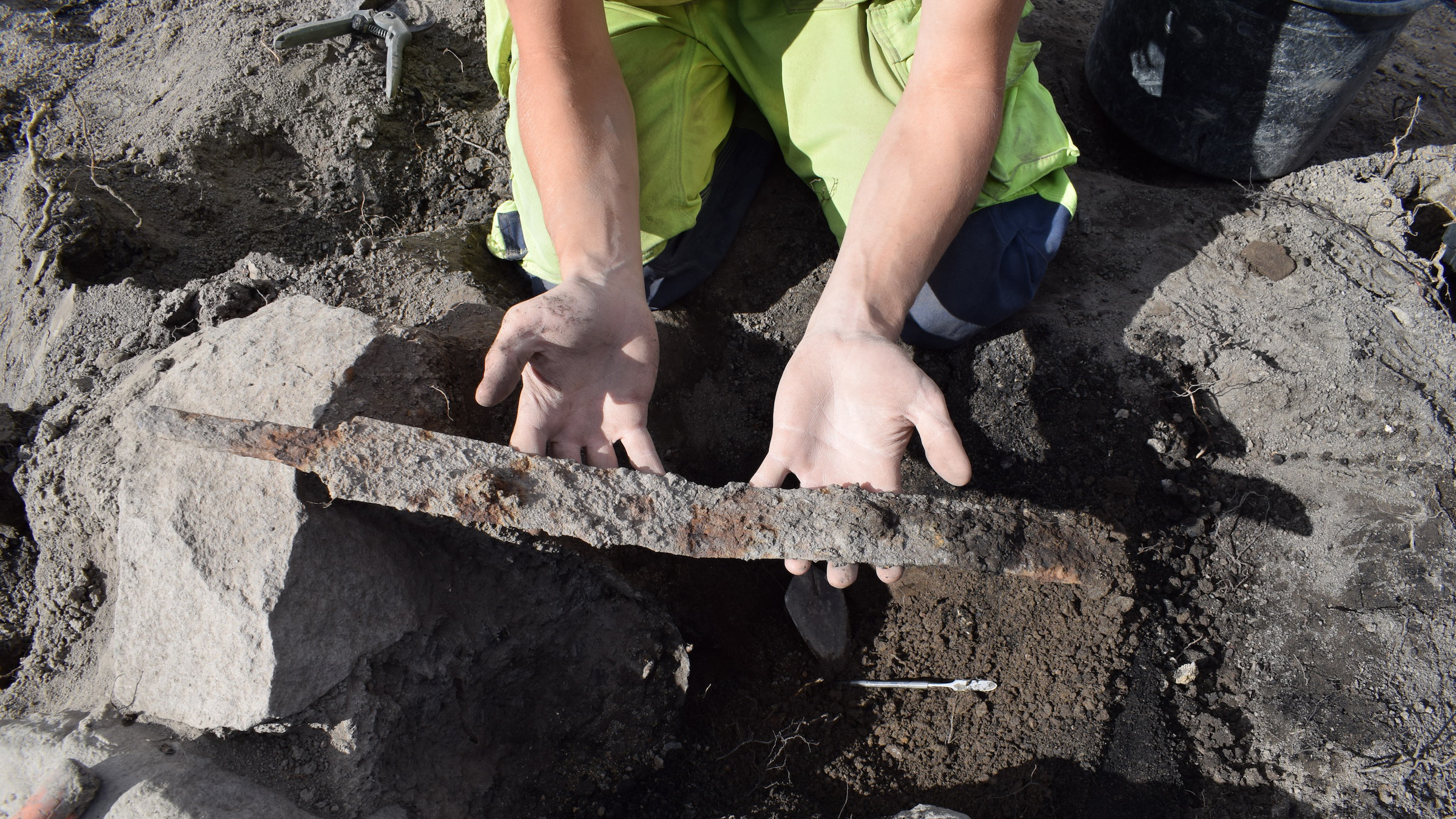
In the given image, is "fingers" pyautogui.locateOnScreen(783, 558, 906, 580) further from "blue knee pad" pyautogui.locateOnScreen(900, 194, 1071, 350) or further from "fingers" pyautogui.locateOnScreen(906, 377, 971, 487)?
"blue knee pad" pyautogui.locateOnScreen(900, 194, 1071, 350)

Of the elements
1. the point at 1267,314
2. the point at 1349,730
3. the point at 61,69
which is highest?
the point at 61,69

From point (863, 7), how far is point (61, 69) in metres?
2.76

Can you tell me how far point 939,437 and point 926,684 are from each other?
0.71m

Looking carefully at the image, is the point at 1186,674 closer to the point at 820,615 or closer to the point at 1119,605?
the point at 1119,605

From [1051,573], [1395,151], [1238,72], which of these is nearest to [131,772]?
[1051,573]

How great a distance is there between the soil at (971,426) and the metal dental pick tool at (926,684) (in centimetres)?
3

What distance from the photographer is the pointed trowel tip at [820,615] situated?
1808 millimetres

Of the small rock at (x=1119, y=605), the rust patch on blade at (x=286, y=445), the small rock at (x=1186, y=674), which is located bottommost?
the small rock at (x=1186, y=674)

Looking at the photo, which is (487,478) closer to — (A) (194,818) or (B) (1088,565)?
(A) (194,818)

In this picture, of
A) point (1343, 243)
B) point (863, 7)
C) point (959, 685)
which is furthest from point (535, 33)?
point (1343, 243)

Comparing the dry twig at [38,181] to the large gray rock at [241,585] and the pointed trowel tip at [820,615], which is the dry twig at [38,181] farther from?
the pointed trowel tip at [820,615]

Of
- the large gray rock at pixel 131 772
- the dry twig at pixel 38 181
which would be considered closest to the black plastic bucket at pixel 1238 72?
the large gray rock at pixel 131 772

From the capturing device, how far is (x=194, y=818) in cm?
117

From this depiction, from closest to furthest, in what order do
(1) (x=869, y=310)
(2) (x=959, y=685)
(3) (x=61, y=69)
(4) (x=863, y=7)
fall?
(1) (x=869, y=310)
(2) (x=959, y=685)
(4) (x=863, y=7)
(3) (x=61, y=69)
